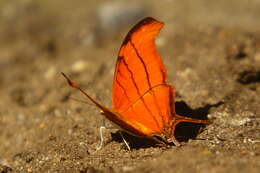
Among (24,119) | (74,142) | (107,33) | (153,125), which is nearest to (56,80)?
(24,119)

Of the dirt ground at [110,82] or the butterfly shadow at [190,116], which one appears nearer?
the dirt ground at [110,82]

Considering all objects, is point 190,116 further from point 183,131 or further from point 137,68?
point 137,68

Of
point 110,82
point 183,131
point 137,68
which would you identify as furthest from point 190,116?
point 110,82

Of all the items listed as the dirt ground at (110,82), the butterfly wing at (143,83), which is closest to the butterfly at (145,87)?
the butterfly wing at (143,83)

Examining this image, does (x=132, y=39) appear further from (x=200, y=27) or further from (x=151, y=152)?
(x=200, y=27)

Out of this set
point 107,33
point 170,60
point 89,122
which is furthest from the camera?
point 107,33

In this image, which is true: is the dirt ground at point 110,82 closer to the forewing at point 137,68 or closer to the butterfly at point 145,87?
the butterfly at point 145,87

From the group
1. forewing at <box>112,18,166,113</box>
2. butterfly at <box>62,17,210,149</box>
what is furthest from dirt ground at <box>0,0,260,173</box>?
forewing at <box>112,18,166,113</box>
